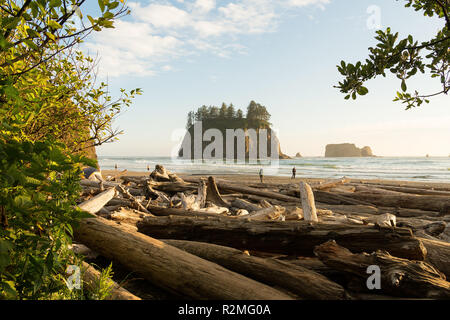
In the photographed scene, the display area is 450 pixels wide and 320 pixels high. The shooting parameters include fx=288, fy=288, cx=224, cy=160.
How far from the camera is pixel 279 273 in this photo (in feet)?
9.43

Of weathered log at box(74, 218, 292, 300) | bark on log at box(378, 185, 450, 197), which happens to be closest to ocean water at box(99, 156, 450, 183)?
bark on log at box(378, 185, 450, 197)

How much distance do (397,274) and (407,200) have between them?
7.45 meters

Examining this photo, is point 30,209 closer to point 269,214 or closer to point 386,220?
point 269,214

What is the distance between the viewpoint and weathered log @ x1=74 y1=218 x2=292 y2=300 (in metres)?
2.62

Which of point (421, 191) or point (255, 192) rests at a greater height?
point (255, 192)

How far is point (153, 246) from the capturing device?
126 inches

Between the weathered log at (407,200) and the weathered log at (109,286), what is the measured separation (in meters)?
8.69

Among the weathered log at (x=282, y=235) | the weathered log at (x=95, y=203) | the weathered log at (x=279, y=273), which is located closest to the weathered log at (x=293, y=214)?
the weathered log at (x=282, y=235)

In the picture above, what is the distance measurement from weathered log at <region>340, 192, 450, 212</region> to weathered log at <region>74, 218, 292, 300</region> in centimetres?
786

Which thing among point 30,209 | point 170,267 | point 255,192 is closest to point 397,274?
point 170,267

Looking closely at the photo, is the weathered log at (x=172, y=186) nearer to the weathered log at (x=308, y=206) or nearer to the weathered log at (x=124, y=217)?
the weathered log at (x=308, y=206)

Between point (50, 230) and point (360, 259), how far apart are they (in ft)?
9.46
